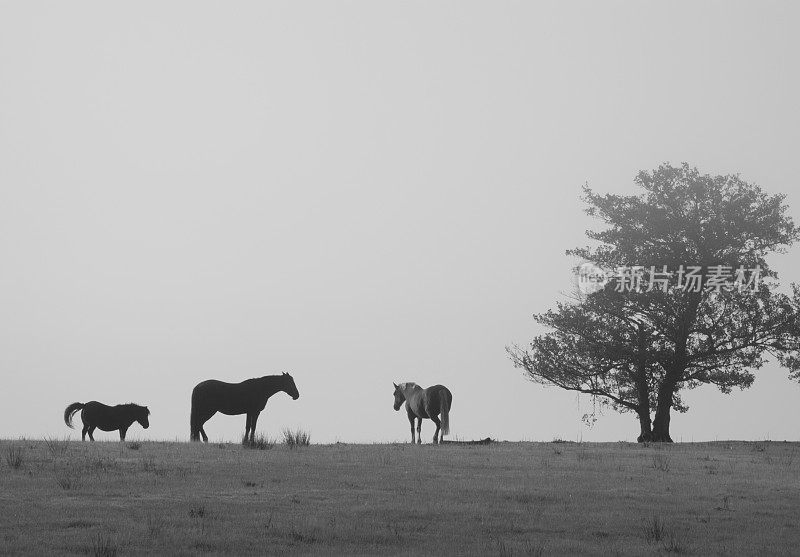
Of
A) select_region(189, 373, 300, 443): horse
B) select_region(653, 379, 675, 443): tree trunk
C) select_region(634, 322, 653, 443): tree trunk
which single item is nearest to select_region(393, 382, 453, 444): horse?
select_region(189, 373, 300, 443): horse

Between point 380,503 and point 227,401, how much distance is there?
1518 cm

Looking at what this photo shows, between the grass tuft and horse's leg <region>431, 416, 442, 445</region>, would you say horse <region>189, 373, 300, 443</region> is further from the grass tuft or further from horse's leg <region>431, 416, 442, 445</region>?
the grass tuft

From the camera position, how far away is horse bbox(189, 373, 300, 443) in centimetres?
3145

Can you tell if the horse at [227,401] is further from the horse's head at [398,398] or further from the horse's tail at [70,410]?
the horse's head at [398,398]

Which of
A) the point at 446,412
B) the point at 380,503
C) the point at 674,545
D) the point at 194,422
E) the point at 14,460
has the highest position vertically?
the point at 446,412

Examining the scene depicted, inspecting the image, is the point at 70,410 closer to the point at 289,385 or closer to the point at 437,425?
the point at 289,385

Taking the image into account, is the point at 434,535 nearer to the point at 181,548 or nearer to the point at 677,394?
the point at 181,548

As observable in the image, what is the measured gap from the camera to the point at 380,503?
17281 millimetres

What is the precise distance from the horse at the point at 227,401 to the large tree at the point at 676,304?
13.1 m

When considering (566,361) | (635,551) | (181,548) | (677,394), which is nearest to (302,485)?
(181,548)

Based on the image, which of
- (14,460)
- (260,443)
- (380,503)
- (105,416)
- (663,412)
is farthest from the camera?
(663,412)

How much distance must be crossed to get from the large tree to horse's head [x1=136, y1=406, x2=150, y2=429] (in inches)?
587

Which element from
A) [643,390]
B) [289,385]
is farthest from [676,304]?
[289,385]

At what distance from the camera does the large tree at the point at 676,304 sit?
131ft
